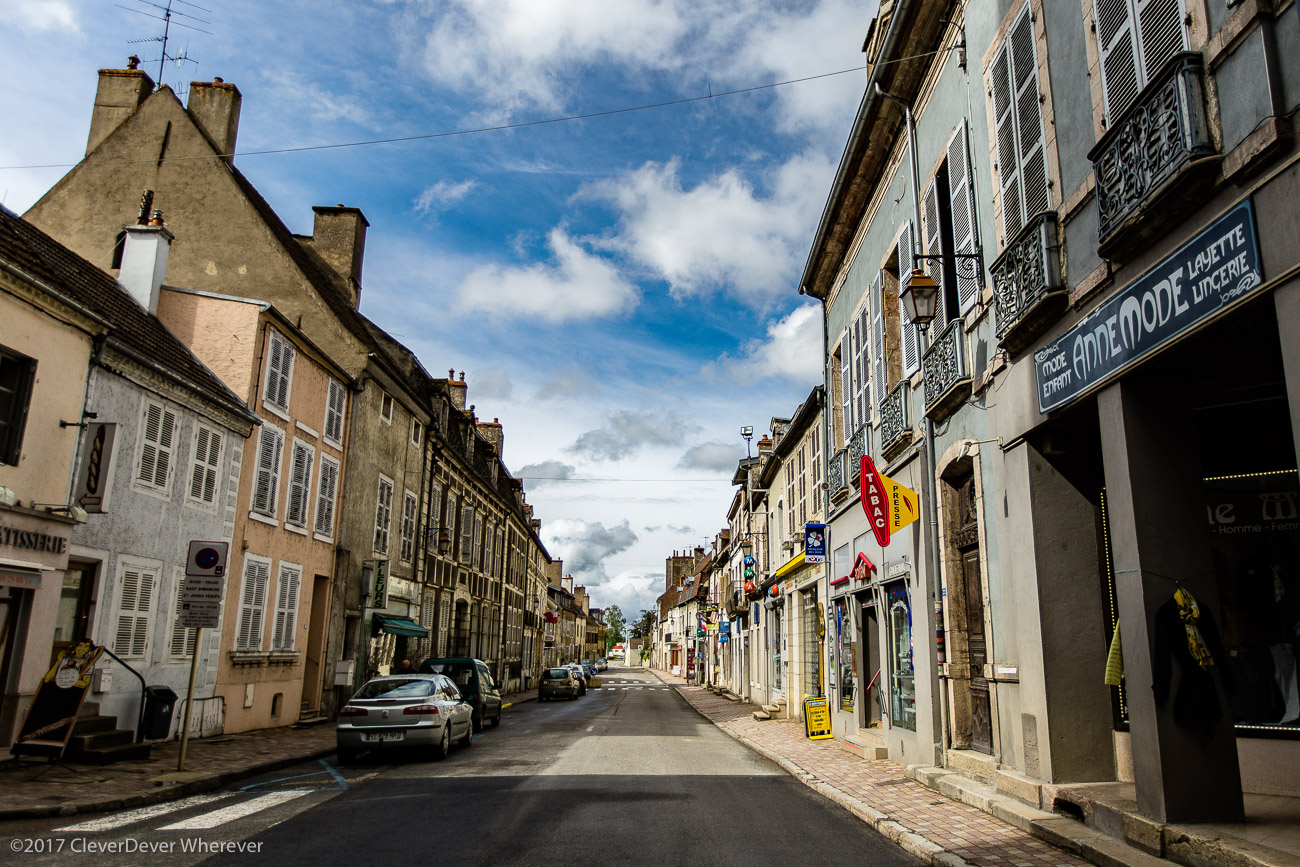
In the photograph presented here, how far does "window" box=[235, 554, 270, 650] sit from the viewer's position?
55.6 feet

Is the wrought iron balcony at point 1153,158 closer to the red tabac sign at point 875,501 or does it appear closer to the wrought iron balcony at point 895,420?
the wrought iron balcony at point 895,420

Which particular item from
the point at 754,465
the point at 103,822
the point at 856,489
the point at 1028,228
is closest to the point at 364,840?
the point at 103,822

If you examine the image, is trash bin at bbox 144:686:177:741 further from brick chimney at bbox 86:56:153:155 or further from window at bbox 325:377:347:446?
brick chimney at bbox 86:56:153:155

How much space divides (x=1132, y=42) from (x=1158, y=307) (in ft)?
7.01

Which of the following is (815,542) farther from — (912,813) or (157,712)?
(157,712)

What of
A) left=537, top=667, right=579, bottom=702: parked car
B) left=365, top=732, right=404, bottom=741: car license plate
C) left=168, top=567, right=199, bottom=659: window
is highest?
left=168, top=567, right=199, bottom=659: window

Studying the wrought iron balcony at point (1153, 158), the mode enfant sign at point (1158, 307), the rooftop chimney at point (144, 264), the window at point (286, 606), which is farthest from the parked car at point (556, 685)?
the wrought iron balcony at point (1153, 158)

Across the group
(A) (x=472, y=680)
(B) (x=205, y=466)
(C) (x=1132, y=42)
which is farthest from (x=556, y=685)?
(C) (x=1132, y=42)

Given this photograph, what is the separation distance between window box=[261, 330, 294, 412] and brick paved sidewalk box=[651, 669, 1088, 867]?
1187 cm

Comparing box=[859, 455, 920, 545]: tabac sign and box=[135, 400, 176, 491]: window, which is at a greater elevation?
box=[135, 400, 176, 491]: window

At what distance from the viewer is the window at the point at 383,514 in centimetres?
2367

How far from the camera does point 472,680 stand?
774 inches

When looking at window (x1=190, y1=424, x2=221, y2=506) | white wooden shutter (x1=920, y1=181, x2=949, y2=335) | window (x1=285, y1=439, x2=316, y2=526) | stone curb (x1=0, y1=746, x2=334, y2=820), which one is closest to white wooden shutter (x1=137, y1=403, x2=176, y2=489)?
window (x1=190, y1=424, x2=221, y2=506)

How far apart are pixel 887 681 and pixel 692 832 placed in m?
7.03
